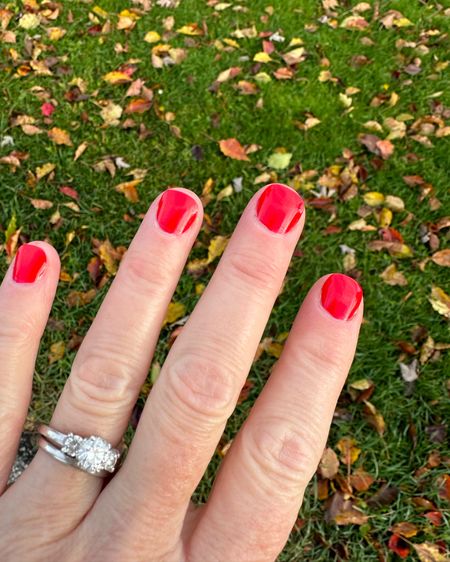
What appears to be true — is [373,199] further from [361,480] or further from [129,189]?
[361,480]

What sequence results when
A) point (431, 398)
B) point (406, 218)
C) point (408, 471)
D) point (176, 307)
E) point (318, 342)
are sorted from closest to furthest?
1. point (318, 342)
2. point (408, 471)
3. point (431, 398)
4. point (176, 307)
5. point (406, 218)

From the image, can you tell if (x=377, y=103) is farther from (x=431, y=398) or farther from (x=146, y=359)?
(x=146, y=359)

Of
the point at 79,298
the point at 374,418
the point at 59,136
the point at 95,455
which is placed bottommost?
the point at 374,418

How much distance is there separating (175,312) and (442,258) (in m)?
1.83

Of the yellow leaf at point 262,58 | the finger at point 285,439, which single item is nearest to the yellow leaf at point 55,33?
the yellow leaf at point 262,58

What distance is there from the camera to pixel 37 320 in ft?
5.46

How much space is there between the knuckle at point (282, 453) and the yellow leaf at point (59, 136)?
3.25 m

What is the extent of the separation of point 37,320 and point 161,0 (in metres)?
4.64

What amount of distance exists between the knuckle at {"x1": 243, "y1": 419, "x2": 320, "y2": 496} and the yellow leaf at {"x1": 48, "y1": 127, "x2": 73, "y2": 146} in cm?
325

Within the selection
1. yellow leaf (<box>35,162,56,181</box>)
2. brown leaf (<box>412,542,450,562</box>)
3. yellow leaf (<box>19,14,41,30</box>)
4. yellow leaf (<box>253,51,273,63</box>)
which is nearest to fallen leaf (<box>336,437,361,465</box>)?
brown leaf (<box>412,542,450,562</box>)

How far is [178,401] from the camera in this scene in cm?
154

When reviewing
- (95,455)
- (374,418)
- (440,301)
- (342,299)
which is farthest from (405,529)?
(95,455)

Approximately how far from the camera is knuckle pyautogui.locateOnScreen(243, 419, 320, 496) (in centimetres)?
151

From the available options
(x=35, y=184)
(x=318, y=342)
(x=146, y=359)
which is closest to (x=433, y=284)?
(x=318, y=342)
